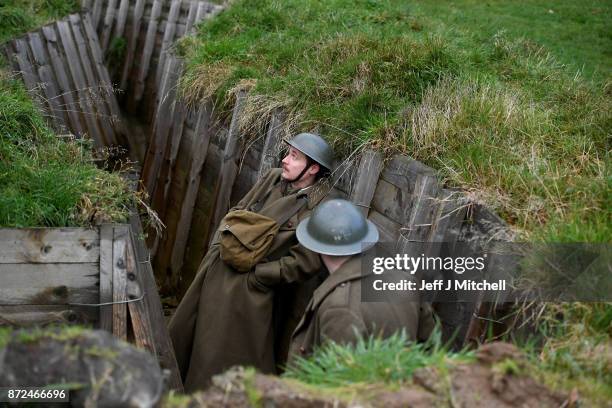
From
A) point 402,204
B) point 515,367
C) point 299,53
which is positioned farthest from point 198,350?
point 299,53

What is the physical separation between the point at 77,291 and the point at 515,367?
2.84 m

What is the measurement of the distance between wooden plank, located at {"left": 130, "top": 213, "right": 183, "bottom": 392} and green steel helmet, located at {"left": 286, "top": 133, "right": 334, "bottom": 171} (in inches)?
50.4

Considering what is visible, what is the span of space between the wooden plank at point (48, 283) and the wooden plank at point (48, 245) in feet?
0.15

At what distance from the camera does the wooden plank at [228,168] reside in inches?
304

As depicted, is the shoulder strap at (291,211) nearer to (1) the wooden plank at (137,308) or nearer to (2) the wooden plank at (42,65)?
(1) the wooden plank at (137,308)

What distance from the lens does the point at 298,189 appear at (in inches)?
225

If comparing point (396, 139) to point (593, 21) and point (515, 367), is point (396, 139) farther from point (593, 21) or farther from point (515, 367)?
point (593, 21)

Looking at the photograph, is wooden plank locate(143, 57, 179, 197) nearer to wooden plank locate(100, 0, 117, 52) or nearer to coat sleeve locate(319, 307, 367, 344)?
wooden plank locate(100, 0, 117, 52)

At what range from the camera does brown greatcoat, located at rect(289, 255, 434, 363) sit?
4.09 meters

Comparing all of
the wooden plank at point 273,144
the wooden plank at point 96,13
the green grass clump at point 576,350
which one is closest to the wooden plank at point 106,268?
the wooden plank at point 273,144

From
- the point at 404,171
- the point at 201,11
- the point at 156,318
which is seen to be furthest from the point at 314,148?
the point at 201,11

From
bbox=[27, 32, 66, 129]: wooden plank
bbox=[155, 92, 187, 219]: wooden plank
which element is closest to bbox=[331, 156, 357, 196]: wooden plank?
bbox=[155, 92, 187, 219]: wooden plank

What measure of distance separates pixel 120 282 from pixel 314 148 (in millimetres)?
1729

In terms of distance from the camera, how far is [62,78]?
10.7 metres
